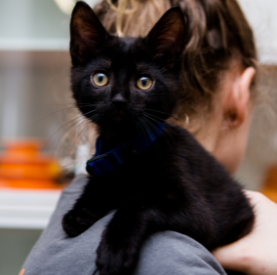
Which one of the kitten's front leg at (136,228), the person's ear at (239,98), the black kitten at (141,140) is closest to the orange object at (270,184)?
the person's ear at (239,98)

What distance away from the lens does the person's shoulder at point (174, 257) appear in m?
0.51

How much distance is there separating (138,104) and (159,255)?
0.28 metres

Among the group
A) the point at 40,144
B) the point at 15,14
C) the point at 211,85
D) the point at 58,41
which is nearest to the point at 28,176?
the point at 40,144

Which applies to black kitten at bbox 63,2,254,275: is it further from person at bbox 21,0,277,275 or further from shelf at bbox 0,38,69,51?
shelf at bbox 0,38,69,51

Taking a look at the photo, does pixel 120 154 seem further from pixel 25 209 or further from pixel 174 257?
pixel 25 209

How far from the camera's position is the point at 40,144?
5.40 feet

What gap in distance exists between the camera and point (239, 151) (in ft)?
3.56

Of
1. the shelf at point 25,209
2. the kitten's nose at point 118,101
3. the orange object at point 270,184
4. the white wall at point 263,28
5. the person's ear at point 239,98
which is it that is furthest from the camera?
the orange object at point 270,184

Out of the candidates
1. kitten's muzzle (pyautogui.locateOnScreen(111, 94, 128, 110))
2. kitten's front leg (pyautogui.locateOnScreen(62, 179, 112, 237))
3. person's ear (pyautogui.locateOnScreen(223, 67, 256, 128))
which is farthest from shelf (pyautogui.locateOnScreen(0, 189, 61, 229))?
kitten's muzzle (pyautogui.locateOnScreen(111, 94, 128, 110))

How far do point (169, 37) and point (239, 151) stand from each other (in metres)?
0.53

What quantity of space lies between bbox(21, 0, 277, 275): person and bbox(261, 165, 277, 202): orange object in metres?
0.67

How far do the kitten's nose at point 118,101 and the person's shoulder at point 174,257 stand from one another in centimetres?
25

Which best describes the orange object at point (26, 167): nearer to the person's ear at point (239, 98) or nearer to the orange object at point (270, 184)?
the person's ear at point (239, 98)

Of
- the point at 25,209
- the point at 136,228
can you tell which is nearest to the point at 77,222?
the point at 136,228
